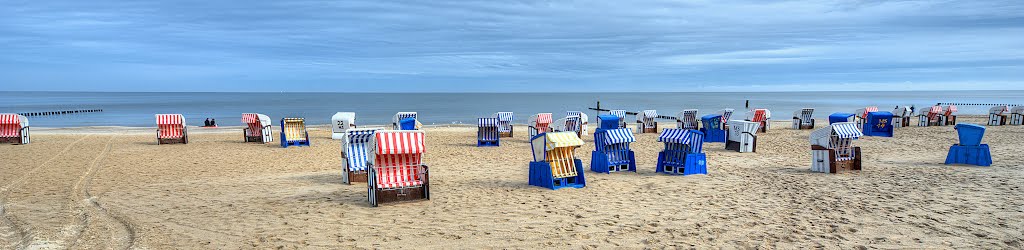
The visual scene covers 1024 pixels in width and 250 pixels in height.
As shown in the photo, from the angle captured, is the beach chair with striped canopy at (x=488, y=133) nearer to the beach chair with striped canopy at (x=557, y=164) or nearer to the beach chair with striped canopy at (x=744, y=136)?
the beach chair with striped canopy at (x=744, y=136)

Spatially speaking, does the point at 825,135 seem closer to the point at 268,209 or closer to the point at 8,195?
the point at 268,209

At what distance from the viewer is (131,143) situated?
1900 centimetres

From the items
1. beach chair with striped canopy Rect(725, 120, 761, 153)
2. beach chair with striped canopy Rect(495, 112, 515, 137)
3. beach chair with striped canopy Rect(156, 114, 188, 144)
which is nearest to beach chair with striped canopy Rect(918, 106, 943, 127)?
beach chair with striped canopy Rect(725, 120, 761, 153)

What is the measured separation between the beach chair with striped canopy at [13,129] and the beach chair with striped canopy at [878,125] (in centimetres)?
2548

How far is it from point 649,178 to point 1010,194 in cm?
500

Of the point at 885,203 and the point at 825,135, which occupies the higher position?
the point at 825,135

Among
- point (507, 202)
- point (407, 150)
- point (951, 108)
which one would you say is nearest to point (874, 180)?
point (507, 202)

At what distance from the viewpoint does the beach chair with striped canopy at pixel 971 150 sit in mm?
12031

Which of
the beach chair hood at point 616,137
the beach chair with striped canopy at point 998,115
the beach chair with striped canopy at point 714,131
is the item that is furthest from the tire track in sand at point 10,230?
the beach chair with striped canopy at point 998,115

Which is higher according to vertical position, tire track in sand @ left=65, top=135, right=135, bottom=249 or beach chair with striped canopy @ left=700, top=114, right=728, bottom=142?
beach chair with striped canopy @ left=700, top=114, right=728, bottom=142

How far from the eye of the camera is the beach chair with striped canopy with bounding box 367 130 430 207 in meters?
8.30

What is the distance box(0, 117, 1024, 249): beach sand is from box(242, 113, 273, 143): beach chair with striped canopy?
4864 millimetres

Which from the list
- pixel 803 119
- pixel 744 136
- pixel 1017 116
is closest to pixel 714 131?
pixel 744 136

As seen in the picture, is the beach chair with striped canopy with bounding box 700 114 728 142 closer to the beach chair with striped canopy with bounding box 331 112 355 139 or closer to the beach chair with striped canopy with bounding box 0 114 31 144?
the beach chair with striped canopy with bounding box 331 112 355 139
